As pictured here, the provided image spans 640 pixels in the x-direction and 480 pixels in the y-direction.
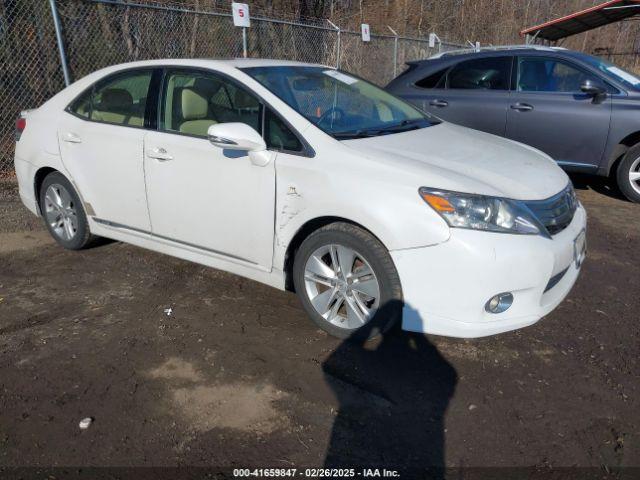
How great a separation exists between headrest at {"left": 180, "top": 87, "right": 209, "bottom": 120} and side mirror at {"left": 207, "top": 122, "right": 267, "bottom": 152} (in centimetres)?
61

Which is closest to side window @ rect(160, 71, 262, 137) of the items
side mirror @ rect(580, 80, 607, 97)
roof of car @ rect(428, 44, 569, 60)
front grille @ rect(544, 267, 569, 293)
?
front grille @ rect(544, 267, 569, 293)

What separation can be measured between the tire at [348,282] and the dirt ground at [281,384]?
17 centimetres

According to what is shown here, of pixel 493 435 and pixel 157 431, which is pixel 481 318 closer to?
pixel 493 435

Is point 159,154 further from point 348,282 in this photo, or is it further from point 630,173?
point 630,173

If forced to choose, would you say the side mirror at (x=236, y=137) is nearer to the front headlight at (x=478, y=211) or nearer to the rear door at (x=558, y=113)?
the front headlight at (x=478, y=211)

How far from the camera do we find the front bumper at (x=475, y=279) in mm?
2660

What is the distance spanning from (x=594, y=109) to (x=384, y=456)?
17.1 ft

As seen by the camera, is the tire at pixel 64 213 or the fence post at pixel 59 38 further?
the fence post at pixel 59 38

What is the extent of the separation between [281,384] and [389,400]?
58 cm

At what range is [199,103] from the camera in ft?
12.2

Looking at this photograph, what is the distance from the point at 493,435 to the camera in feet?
8.09

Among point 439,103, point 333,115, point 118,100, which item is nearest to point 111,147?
point 118,100

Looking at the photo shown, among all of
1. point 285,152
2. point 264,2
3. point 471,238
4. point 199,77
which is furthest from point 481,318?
point 264,2

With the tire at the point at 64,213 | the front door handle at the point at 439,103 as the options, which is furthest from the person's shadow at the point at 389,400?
the front door handle at the point at 439,103
